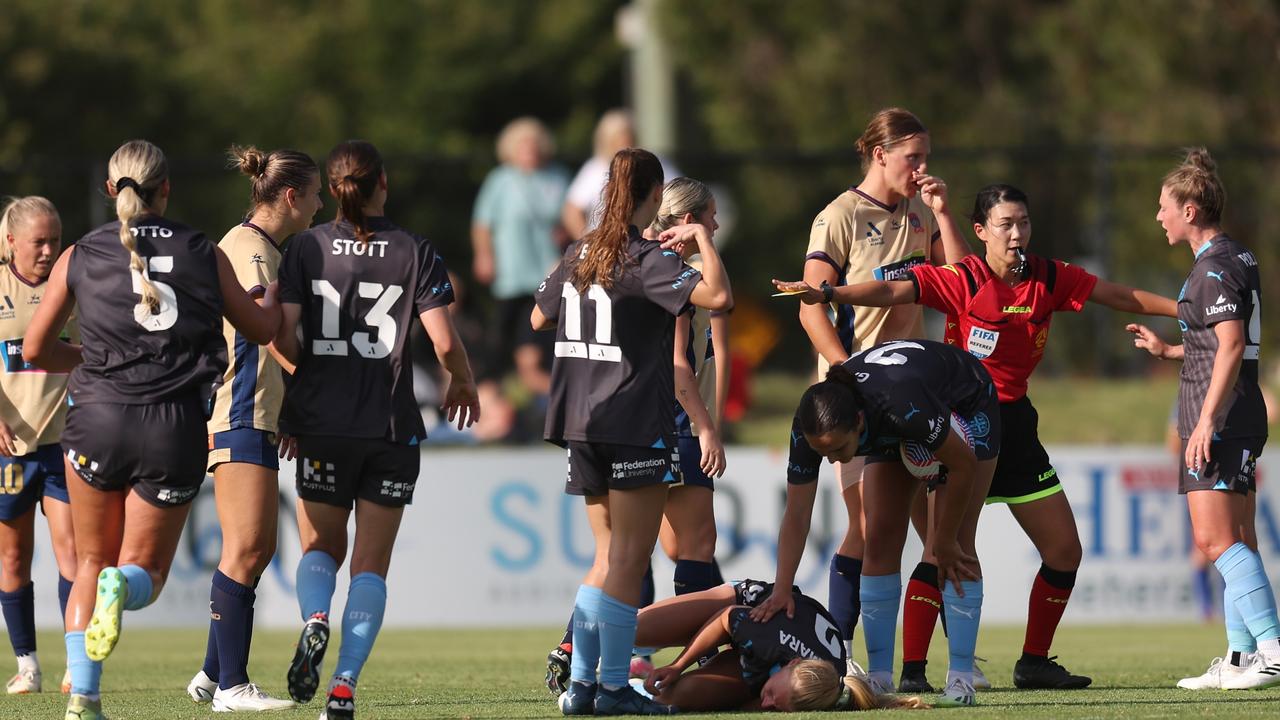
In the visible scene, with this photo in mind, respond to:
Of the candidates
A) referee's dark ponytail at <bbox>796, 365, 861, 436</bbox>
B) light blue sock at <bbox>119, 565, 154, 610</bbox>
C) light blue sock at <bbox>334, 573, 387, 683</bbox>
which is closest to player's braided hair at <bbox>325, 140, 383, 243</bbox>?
light blue sock at <bbox>334, 573, 387, 683</bbox>

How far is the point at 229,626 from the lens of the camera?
21.6 ft

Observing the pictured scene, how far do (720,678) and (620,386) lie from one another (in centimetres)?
121

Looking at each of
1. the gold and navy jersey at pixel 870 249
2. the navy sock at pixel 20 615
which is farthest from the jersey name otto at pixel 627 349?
the navy sock at pixel 20 615

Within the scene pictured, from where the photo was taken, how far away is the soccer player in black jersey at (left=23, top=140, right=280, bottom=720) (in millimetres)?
→ 6094

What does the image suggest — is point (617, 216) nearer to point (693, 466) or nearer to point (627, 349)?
point (627, 349)

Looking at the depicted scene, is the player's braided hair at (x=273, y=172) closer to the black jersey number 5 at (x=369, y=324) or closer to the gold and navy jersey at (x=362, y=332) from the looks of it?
the gold and navy jersey at (x=362, y=332)

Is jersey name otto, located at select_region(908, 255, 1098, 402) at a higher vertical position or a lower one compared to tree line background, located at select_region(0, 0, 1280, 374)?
lower

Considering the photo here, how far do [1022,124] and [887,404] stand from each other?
20074mm

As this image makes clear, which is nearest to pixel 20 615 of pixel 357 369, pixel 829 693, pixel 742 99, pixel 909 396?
pixel 357 369

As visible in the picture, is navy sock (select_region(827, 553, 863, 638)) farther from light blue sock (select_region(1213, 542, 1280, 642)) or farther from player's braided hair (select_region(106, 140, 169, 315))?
player's braided hair (select_region(106, 140, 169, 315))

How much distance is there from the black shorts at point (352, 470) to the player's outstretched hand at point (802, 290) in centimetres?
150

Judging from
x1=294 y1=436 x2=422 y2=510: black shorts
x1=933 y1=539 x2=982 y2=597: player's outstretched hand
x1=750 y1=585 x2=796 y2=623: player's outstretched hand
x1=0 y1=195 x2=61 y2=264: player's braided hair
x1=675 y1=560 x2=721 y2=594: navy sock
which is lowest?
x1=750 y1=585 x2=796 y2=623: player's outstretched hand

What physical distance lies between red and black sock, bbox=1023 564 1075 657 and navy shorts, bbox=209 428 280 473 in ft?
10.2

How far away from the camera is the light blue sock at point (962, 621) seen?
6.69m
